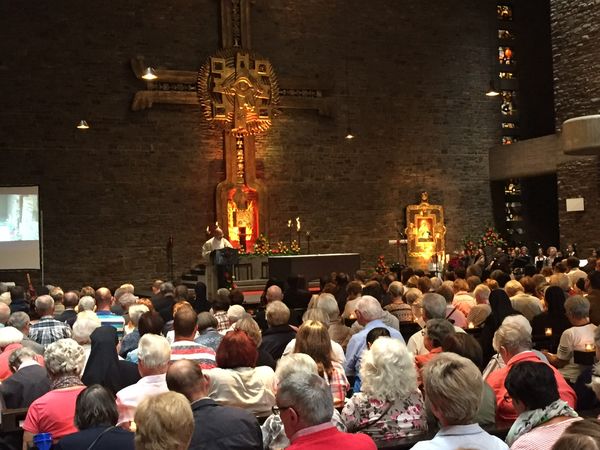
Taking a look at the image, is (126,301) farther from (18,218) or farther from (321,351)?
(18,218)

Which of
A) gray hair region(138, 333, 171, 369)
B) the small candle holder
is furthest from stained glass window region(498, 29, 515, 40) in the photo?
gray hair region(138, 333, 171, 369)

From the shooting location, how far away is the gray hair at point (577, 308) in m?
5.52

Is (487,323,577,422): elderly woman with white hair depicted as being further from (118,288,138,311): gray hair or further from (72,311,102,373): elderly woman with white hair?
(118,288,138,311): gray hair

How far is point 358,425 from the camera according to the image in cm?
354

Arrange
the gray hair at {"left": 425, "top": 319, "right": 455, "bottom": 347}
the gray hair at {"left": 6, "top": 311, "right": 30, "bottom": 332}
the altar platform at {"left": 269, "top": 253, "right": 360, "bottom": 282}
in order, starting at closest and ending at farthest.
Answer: the gray hair at {"left": 425, "top": 319, "right": 455, "bottom": 347} → the gray hair at {"left": 6, "top": 311, "right": 30, "bottom": 332} → the altar platform at {"left": 269, "top": 253, "right": 360, "bottom": 282}

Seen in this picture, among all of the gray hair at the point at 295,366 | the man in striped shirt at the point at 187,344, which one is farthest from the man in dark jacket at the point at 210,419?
the man in striped shirt at the point at 187,344

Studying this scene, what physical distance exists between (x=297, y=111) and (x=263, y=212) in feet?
9.00

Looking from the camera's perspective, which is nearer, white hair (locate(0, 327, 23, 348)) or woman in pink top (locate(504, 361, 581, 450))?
woman in pink top (locate(504, 361, 581, 450))

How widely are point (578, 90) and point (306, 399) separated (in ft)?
53.0

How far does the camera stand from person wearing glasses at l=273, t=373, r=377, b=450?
2754mm

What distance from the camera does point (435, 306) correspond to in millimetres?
6039

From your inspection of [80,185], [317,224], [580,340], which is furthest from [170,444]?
[317,224]

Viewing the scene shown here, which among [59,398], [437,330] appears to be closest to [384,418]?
[437,330]

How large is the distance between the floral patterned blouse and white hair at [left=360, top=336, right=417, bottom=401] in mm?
40
